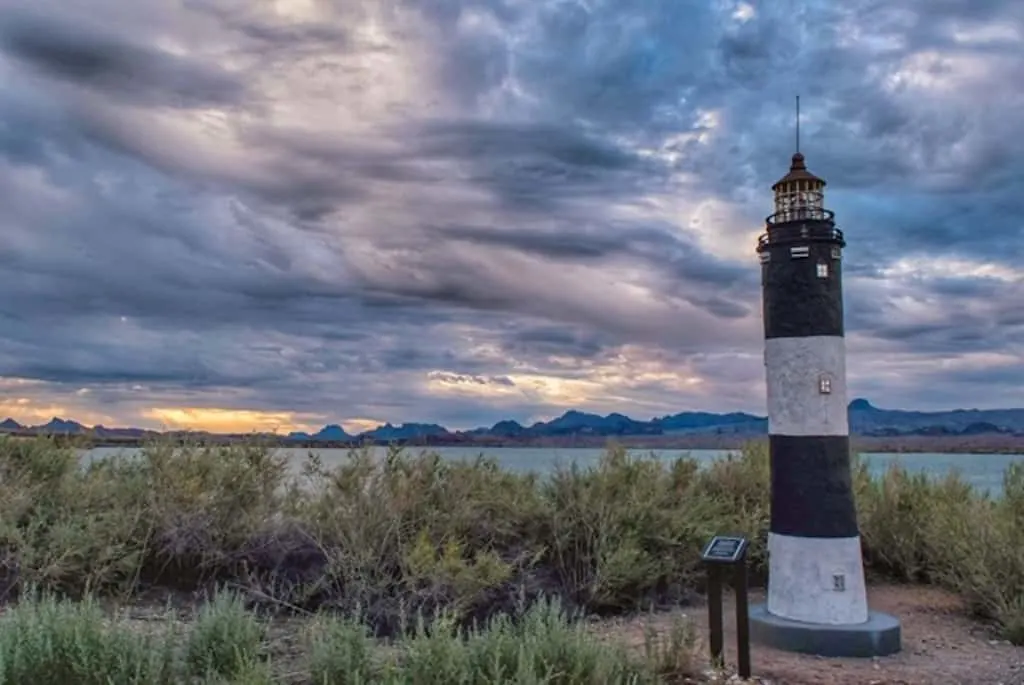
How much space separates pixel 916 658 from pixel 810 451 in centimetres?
190

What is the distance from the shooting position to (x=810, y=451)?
8.00 m

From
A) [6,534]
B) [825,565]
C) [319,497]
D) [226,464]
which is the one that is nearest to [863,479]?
[825,565]

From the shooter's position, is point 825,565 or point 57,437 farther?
point 57,437

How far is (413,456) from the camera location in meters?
10.5

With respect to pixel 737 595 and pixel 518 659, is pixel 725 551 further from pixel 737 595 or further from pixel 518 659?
pixel 518 659

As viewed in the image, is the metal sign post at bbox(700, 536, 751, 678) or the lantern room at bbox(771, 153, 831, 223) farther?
the lantern room at bbox(771, 153, 831, 223)

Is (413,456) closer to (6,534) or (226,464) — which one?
(226,464)

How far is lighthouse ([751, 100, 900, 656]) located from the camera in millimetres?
7883

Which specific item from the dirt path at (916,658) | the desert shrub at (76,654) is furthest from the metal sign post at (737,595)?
the desert shrub at (76,654)

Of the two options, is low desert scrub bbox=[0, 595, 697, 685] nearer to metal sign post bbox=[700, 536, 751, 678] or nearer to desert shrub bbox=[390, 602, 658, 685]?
desert shrub bbox=[390, 602, 658, 685]

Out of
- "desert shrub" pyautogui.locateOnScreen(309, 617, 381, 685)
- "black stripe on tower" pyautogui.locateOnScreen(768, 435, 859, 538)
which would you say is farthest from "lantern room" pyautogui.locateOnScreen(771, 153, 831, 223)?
"desert shrub" pyautogui.locateOnScreen(309, 617, 381, 685)

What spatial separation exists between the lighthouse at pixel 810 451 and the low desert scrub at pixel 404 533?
1757 millimetres

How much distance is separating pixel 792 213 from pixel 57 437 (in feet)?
31.3

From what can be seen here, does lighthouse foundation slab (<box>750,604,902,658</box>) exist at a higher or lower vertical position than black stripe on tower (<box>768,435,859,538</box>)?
lower
